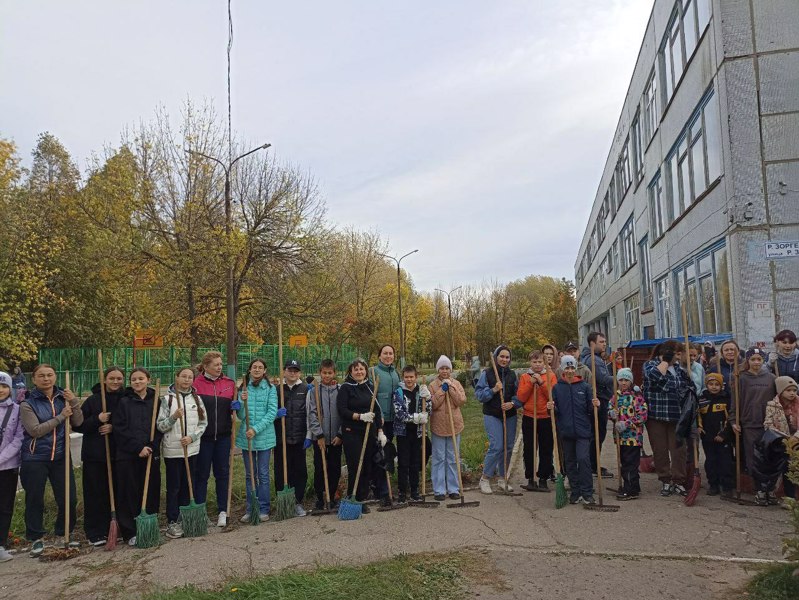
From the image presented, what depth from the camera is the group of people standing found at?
245 inches

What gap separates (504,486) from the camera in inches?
302

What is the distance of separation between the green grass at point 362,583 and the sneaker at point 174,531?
169 cm

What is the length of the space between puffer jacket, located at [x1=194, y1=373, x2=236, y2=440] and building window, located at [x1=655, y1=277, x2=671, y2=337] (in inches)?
624

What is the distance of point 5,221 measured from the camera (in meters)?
23.9

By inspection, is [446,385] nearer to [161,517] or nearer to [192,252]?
[161,517]

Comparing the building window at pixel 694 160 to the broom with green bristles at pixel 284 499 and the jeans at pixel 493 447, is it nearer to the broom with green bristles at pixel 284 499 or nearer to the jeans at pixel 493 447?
the jeans at pixel 493 447

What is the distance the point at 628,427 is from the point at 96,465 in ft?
19.4

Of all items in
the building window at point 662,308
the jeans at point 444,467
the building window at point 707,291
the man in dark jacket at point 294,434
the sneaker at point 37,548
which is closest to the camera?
the sneaker at point 37,548

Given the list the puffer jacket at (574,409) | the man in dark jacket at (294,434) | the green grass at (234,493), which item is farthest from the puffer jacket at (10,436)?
the puffer jacket at (574,409)

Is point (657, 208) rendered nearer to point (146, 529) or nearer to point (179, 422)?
point (179, 422)

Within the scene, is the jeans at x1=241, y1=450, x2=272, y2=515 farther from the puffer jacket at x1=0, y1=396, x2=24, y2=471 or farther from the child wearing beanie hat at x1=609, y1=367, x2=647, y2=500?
the child wearing beanie hat at x1=609, y1=367, x2=647, y2=500

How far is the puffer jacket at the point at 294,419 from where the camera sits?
7059 mm

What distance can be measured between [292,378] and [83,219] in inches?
835

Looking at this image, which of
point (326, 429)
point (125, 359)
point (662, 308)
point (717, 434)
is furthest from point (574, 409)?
point (125, 359)
